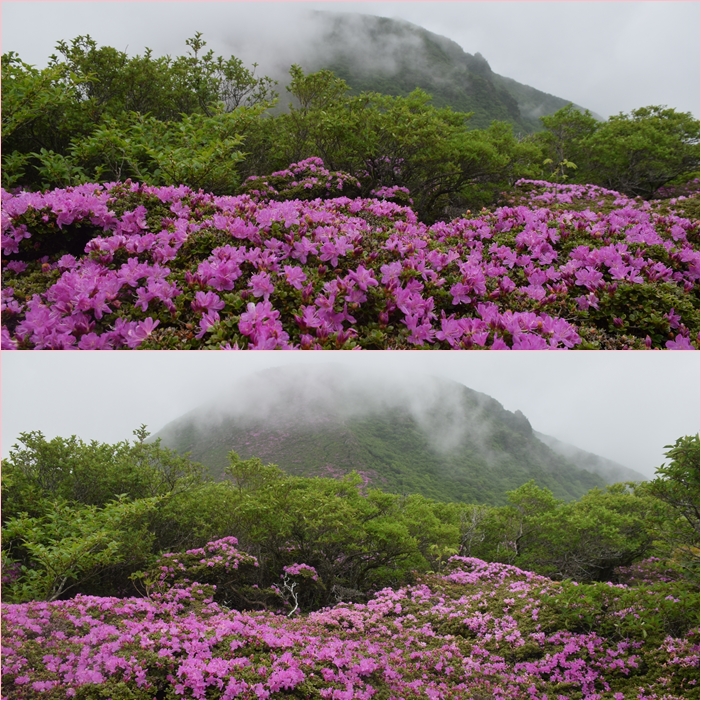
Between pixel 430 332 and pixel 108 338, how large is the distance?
204 centimetres

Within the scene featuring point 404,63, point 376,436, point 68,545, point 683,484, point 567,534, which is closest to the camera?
point 683,484

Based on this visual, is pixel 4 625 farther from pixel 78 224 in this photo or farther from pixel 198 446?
pixel 198 446

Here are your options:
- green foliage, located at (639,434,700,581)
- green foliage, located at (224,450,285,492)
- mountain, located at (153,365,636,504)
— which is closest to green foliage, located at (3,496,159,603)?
green foliage, located at (224,450,285,492)

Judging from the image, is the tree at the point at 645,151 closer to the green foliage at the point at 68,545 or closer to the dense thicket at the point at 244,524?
the dense thicket at the point at 244,524

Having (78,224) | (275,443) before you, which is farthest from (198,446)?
(78,224)

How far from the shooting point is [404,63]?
56.6m

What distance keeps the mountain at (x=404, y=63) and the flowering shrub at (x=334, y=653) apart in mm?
50549

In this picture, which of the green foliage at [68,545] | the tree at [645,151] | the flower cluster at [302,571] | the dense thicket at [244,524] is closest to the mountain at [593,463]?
the tree at [645,151]

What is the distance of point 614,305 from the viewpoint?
362 centimetres

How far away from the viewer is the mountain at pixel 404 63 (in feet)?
168

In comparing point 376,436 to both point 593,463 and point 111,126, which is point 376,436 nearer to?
point 593,463

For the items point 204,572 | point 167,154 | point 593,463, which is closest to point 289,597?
point 204,572

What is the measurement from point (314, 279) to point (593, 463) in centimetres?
2093

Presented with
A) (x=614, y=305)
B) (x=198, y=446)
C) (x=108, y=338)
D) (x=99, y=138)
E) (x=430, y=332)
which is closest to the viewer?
(x=108, y=338)
